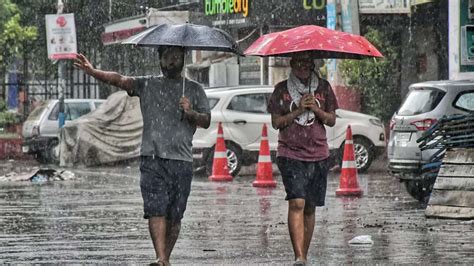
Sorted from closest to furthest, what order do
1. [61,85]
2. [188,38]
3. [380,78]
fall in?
[188,38], [380,78], [61,85]

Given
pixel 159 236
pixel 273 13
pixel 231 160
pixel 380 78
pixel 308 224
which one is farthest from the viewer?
pixel 273 13

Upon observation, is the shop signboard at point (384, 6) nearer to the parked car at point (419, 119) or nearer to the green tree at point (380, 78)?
the green tree at point (380, 78)

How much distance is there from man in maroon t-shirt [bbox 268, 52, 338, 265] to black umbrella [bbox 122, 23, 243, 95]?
52cm

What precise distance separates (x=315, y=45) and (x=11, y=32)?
27.7 meters

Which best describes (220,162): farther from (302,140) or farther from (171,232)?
(171,232)

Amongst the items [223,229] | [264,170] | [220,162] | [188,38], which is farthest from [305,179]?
[220,162]

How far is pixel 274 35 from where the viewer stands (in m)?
11.1

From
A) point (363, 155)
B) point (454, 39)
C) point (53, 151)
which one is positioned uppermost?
point (454, 39)

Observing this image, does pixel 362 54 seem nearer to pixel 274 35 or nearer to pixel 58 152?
pixel 274 35

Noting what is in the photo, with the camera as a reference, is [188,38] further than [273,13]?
No

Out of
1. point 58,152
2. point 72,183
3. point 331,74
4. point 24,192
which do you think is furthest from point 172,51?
point 58,152

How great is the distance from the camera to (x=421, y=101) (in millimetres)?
17703

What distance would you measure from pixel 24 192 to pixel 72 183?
252 centimetres

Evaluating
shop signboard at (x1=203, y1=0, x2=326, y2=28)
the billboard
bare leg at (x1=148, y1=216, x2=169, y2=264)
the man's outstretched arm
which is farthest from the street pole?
bare leg at (x1=148, y1=216, x2=169, y2=264)
